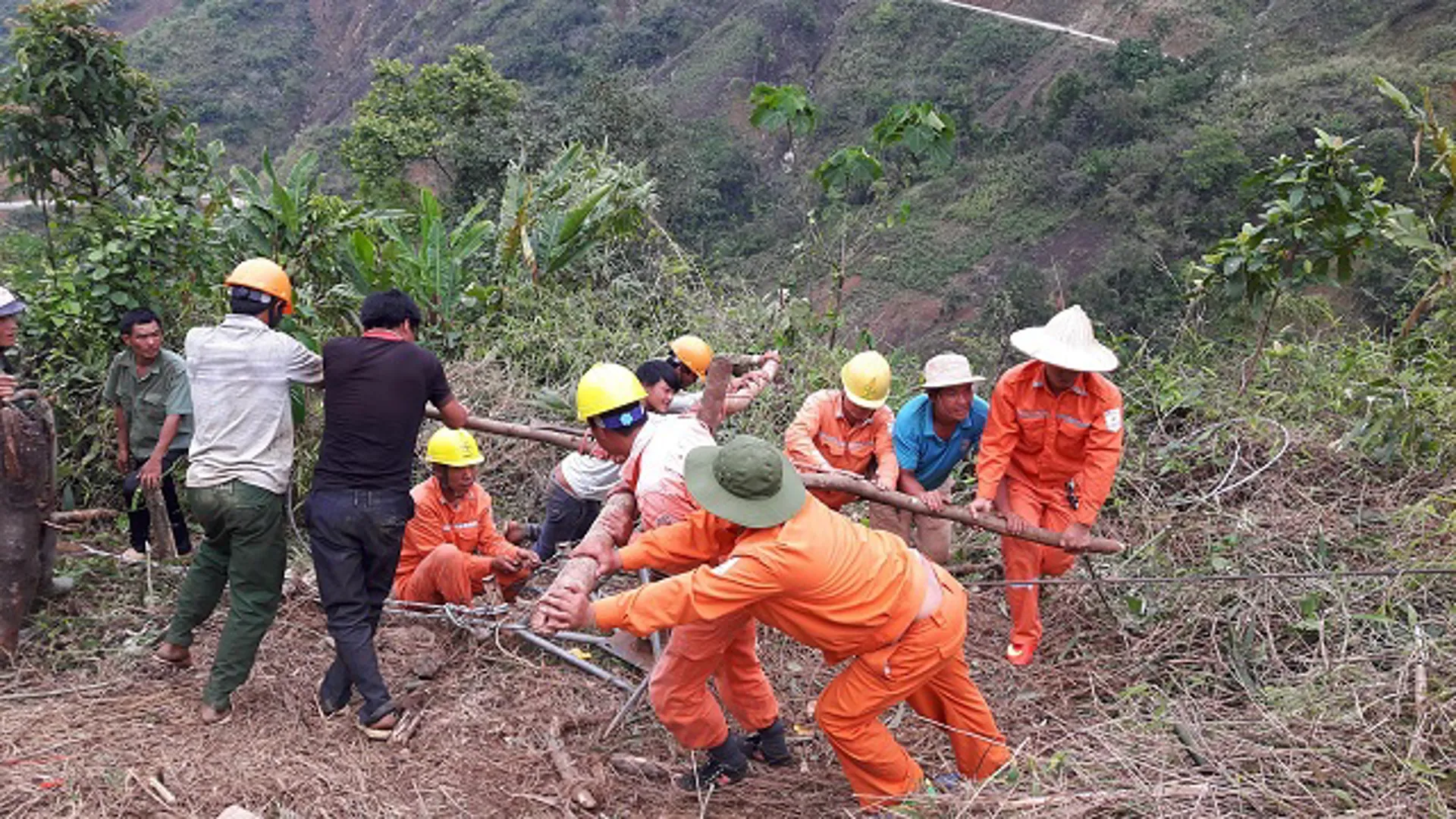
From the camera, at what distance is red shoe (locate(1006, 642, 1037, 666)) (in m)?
4.69

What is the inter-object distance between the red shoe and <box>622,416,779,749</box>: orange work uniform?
150 cm

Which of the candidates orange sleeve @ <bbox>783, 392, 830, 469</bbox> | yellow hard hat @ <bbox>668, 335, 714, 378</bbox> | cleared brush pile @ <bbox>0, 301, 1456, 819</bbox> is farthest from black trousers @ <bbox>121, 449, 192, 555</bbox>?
orange sleeve @ <bbox>783, 392, 830, 469</bbox>

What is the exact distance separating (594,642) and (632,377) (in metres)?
1.39

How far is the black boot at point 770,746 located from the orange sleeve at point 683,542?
0.86 m

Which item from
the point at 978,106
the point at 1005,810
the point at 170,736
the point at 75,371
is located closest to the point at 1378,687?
the point at 1005,810

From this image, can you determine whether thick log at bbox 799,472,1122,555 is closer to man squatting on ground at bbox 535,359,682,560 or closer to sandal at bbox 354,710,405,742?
man squatting on ground at bbox 535,359,682,560

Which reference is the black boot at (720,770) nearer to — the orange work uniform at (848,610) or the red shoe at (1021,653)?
the orange work uniform at (848,610)

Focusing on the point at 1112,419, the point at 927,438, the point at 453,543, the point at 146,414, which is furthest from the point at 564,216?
the point at 1112,419

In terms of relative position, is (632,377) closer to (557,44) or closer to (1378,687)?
(1378,687)

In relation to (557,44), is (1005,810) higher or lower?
higher

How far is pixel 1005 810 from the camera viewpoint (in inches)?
115

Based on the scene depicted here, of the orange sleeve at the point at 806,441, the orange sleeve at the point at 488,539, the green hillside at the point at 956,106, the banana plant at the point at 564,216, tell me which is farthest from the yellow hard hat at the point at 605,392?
the green hillside at the point at 956,106

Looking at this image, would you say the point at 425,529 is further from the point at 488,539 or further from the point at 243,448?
the point at 243,448

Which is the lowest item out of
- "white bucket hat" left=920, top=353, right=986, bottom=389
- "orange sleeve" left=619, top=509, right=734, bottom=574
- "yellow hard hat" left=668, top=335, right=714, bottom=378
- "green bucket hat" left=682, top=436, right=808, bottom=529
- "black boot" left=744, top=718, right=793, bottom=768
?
"black boot" left=744, top=718, right=793, bottom=768
